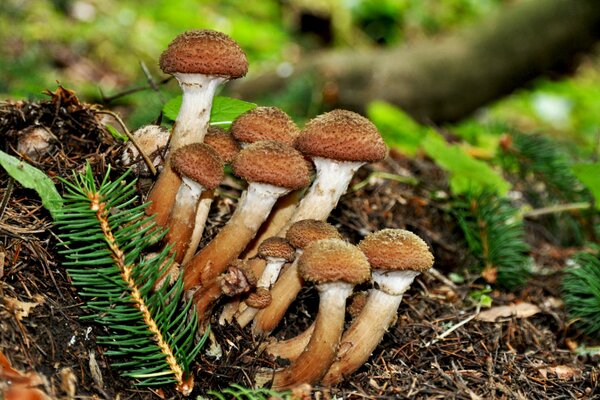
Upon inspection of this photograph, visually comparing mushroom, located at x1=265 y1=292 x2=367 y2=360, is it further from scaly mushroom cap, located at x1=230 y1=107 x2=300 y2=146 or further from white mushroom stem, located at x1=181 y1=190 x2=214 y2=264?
scaly mushroom cap, located at x1=230 y1=107 x2=300 y2=146

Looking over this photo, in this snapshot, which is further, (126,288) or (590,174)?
(590,174)

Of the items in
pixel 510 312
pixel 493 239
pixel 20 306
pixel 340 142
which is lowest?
pixel 510 312

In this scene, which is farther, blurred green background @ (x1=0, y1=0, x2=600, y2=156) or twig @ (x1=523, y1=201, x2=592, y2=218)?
blurred green background @ (x1=0, y1=0, x2=600, y2=156)

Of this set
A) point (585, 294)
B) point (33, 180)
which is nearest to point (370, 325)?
point (33, 180)

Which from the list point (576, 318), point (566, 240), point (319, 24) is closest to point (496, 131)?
point (566, 240)

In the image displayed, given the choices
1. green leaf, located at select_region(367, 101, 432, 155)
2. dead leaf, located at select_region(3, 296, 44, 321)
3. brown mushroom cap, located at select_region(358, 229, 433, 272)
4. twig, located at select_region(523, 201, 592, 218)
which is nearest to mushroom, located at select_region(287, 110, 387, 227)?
brown mushroom cap, located at select_region(358, 229, 433, 272)

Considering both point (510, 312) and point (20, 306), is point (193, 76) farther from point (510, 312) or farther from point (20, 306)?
point (510, 312)
